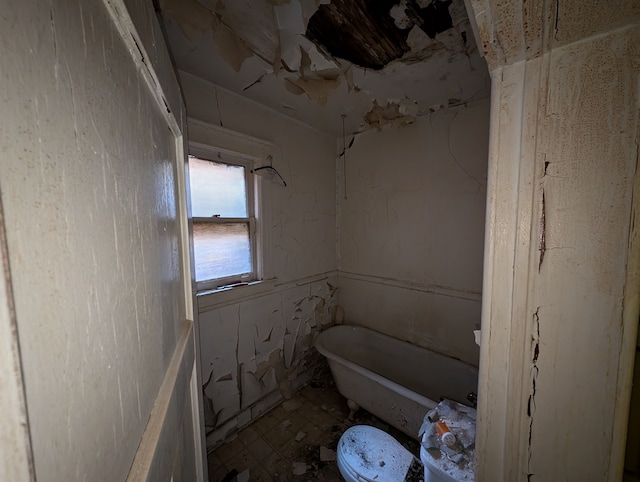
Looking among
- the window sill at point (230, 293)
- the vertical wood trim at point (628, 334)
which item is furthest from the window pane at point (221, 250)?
the vertical wood trim at point (628, 334)

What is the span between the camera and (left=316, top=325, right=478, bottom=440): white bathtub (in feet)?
5.25

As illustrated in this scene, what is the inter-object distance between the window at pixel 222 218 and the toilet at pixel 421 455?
1222mm

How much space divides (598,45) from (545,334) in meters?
0.48

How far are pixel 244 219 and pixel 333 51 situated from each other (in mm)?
1174

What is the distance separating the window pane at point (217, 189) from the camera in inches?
61.2

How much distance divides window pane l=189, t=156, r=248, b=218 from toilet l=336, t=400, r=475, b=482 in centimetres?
154

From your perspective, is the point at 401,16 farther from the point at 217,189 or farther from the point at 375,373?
the point at 375,373

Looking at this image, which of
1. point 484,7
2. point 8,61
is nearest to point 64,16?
point 8,61

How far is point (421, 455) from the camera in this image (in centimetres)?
85

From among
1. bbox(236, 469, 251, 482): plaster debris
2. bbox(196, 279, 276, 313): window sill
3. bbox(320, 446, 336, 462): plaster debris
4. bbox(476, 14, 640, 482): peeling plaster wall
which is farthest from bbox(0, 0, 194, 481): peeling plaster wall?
bbox(320, 446, 336, 462): plaster debris

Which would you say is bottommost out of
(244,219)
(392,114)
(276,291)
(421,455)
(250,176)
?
(421,455)

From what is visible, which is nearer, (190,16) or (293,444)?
(190,16)

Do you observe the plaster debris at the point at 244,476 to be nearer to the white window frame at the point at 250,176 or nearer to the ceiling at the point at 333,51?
the white window frame at the point at 250,176

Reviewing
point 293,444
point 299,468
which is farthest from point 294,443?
point 299,468
